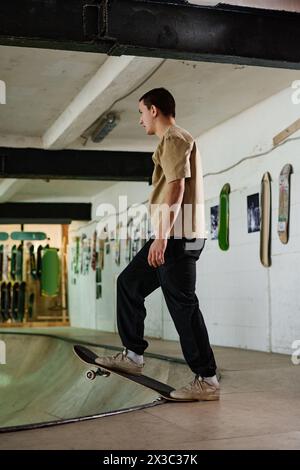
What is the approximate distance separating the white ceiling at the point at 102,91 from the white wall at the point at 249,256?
26cm

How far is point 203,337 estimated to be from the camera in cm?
293

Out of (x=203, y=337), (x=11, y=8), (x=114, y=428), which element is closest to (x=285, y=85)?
(x=11, y=8)

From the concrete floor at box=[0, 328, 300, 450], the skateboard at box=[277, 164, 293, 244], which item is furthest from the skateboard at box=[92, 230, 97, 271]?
the concrete floor at box=[0, 328, 300, 450]

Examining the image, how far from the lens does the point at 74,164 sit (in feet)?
25.8

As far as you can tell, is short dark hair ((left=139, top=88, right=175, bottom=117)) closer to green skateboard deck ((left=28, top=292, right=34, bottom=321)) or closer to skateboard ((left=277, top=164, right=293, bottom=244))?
skateboard ((left=277, top=164, right=293, bottom=244))

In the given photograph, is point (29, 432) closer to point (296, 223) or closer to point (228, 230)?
point (296, 223)

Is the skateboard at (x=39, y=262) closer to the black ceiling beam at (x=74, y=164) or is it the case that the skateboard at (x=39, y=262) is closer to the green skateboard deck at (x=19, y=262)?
the green skateboard deck at (x=19, y=262)

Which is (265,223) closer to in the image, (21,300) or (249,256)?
(249,256)

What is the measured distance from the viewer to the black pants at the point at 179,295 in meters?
2.92

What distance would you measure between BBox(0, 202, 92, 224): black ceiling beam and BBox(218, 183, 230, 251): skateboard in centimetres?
621

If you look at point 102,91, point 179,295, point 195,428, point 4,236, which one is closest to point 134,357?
point 179,295

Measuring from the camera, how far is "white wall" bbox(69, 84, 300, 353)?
18.8 feet

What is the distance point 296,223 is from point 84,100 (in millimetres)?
2396
